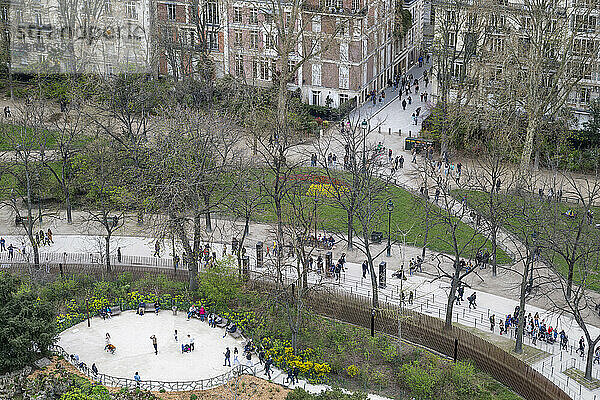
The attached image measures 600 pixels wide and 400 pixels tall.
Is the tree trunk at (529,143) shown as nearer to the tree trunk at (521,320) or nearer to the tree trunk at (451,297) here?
the tree trunk at (451,297)

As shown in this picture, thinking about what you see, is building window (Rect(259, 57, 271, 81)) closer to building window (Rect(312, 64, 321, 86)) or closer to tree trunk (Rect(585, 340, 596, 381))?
building window (Rect(312, 64, 321, 86))

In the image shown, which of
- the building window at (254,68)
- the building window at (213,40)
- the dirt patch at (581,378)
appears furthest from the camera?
the building window at (213,40)

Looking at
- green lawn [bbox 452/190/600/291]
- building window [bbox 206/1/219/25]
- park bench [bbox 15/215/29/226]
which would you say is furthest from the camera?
building window [bbox 206/1/219/25]

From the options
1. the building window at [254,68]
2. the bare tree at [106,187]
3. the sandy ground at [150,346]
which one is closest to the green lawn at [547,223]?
the sandy ground at [150,346]

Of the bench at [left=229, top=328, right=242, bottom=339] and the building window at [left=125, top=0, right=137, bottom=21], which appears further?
the building window at [left=125, top=0, right=137, bottom=21]

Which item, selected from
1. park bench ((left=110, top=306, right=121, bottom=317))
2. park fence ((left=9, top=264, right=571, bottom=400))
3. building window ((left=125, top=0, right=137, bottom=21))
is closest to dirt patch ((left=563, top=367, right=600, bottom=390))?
park fence ((left=9, top=264, right=571, bottom=400))

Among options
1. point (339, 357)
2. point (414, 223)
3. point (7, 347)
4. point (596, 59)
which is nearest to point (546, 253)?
point (414, 223)
